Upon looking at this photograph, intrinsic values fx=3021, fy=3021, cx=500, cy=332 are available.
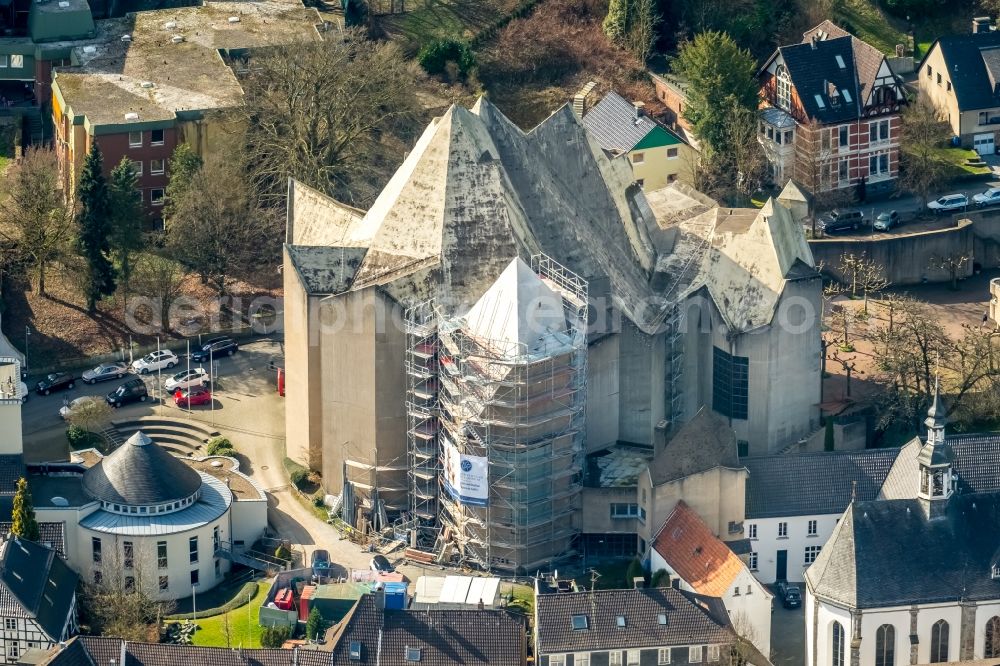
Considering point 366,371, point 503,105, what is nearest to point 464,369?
point 366,371

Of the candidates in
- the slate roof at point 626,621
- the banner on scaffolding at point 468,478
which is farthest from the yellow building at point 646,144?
the slate roof at point 626,621

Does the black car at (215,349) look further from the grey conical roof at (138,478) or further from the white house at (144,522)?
the grey conical roof at (138,478)

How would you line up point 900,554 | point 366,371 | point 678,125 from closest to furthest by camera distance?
point 900,554
point 366,371
point 678,125

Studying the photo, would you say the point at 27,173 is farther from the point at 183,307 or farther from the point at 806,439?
the point at 806,439

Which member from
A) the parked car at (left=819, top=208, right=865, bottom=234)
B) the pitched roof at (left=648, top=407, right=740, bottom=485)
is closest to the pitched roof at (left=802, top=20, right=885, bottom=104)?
the parked car at (left=819, top=208, right=865, bottom=234)

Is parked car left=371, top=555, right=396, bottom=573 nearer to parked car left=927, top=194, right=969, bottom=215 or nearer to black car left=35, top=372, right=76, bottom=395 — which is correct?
black car left=35, top=372, right=76, bottom=395

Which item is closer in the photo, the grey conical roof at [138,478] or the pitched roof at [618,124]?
the grey conical roof at [138,478]
